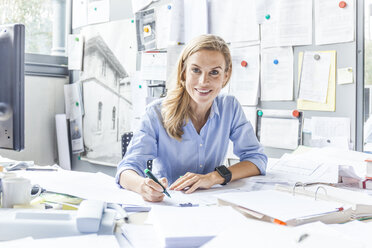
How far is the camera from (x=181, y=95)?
4.77 ft

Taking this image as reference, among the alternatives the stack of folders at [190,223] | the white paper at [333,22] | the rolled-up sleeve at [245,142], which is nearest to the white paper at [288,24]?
the white paper at [333,22]

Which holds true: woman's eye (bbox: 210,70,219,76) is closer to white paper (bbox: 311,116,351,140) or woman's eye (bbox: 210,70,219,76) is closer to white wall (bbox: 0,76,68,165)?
white paper (bbox: 311,116,351,140)

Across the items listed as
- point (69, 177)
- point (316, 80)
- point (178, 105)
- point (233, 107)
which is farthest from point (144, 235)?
point (316, 80)

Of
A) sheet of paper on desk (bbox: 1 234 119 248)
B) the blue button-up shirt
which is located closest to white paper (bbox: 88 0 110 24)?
the blue button-up shirt

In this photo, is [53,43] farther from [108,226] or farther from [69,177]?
[108,226]

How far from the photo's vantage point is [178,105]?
1.42m

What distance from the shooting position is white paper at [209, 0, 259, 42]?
5.92 feet

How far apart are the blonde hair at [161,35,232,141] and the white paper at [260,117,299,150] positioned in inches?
16.1

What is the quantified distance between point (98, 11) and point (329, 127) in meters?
1.68

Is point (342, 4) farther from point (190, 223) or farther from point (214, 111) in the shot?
point (190, 223)

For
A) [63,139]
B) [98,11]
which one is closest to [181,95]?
[98,11]

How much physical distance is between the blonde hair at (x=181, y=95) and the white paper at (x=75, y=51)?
1.37 metres

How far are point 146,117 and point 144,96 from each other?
90 centimetres

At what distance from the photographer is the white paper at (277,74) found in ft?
5.57
